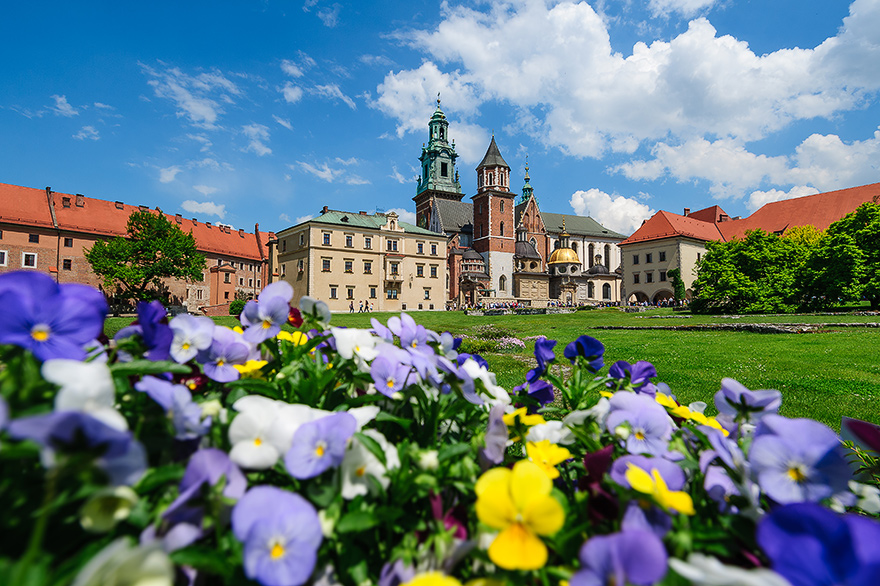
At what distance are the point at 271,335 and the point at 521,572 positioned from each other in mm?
909

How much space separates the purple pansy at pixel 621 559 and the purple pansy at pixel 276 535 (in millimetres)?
414

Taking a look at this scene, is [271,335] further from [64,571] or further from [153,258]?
[153,258]

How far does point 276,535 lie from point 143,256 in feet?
155

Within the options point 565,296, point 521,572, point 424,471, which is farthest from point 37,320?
point 565,296

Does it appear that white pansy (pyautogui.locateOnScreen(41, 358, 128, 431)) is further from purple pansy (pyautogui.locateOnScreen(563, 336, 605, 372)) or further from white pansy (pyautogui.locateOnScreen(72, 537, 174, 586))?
purple pansy (pyautogui.locateOnScreen(563, 336, 605, 372))

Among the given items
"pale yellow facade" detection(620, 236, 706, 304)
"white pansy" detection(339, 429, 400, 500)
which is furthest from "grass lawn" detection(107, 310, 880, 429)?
"pale yellow facade" detection(620, 236, 706, 304)

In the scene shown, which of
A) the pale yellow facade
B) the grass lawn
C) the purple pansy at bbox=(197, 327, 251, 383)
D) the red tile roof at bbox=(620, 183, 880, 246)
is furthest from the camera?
the pale yellow facade

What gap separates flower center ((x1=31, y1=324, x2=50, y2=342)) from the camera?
74 cm

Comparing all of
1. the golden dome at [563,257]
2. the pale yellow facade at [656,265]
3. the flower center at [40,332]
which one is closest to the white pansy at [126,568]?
the flower center at [40,332]

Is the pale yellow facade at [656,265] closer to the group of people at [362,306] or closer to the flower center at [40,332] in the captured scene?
the group of people at [362,306]

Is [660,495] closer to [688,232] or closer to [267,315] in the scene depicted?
[267,315]

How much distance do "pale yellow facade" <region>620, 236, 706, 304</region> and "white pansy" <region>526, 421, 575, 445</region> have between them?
62.0 metres

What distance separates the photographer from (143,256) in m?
38.9

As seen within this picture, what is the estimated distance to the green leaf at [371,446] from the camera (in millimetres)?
839
